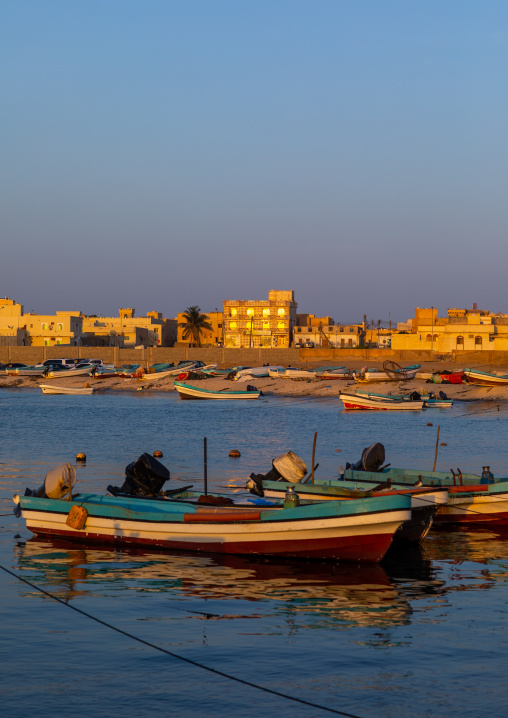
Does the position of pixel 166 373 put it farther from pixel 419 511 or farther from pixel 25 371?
pixel 419 511

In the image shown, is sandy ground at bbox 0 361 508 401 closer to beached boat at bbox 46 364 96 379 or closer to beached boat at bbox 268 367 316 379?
beached boat at bbox 46 364 96 379

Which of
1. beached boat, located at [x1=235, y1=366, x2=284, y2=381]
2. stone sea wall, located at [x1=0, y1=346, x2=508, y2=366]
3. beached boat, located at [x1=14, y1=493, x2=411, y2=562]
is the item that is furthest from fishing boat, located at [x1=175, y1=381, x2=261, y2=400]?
beached boat, located at [x1=14, y1=493, x2=411, y2=562]

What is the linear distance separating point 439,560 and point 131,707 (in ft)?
28.2

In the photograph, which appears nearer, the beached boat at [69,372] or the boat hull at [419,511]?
the boat hull at [419,511]

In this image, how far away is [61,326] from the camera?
12519 cm

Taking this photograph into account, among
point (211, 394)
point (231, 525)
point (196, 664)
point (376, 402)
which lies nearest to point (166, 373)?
point (211, 394)

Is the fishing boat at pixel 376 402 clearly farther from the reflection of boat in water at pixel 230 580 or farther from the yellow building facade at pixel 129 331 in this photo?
the yellow building facade at pixel 129 331

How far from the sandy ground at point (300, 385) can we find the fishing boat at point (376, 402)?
4.62 metres

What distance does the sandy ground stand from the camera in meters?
69.4

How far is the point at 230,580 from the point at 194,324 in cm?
13406

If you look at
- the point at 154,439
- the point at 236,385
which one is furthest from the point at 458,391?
the point at 154,439

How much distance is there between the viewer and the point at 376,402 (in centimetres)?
6012

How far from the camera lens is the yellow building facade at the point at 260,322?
468ft

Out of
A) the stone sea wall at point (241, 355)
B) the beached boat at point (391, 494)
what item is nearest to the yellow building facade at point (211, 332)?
the stone sea wall at point (241, 355)
